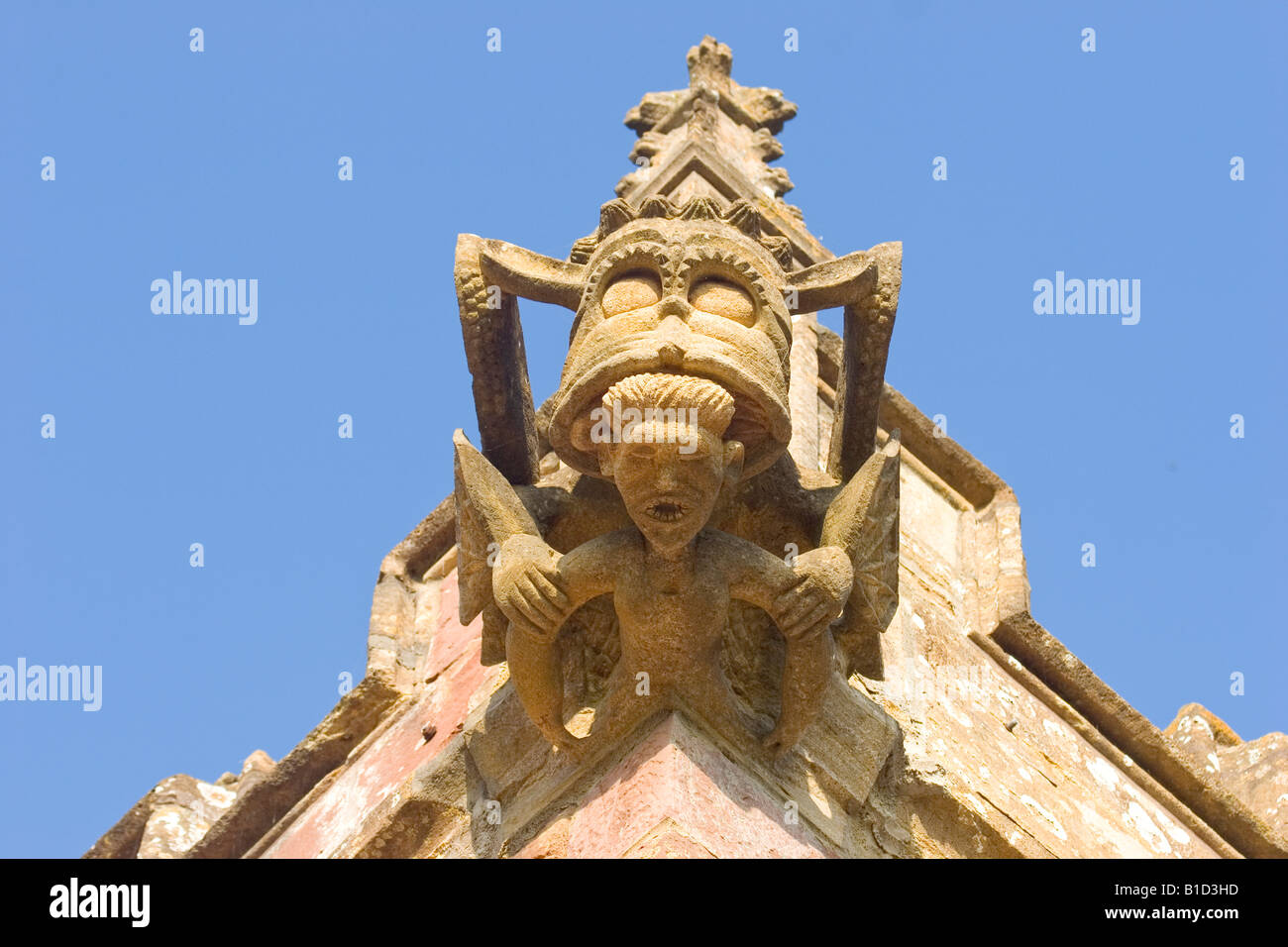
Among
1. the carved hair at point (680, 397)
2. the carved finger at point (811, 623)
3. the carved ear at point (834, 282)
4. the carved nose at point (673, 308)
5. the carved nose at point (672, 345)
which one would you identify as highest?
the carved ear at point (834, 282)

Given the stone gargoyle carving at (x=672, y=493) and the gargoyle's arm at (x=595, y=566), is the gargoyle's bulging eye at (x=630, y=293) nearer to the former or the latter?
the stone gargoyle carving at (x=672, y=493)

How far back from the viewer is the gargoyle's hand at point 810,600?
16.5ft

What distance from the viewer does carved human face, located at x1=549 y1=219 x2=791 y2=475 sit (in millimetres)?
4918

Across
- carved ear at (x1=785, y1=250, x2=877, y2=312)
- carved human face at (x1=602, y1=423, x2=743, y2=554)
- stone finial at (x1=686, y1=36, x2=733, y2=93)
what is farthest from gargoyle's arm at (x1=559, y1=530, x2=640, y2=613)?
stone finial at (x1=686, y1=36, x2=733, y2=93)

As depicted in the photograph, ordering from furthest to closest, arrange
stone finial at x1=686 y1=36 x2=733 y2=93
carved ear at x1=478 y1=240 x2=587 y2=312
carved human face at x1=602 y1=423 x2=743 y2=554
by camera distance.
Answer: stone finial at x1=686 y1=36 x2=733 y2=93 → carved ear at x1=478 y1=240 x2=587 y2=312 → carved human face at x1=602 y1=423 x2=743 y2=554

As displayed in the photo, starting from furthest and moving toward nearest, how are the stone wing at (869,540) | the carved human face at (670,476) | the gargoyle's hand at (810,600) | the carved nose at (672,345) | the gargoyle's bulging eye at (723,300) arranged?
the stone wing at (869,540), the gargoyle's bulging eye at (723,300), the gargoyle's hand at (810,600), the carved nose at (672,345), the carved human face at (670,476)

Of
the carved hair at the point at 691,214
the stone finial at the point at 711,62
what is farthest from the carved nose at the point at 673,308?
the stone finial at the point at 711,62

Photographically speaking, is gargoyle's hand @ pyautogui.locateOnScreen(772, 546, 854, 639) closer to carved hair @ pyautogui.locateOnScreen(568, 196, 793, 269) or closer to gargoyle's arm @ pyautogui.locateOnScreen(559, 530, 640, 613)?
gargoyle's arm @ pyautogui.locateOnScreen(559, 530, 640, 613)

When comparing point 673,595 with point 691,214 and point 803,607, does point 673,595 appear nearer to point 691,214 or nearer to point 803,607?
point 803,607

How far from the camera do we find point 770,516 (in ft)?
17.9

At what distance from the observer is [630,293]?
5.17 m

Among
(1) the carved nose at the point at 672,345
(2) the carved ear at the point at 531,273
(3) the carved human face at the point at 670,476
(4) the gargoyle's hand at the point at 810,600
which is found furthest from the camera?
(2) the carved ear at the point at 531,273

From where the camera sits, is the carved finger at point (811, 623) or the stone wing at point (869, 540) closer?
the carved finger at point (811, 623)

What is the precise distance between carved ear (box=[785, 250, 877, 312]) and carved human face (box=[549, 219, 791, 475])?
166 mm
